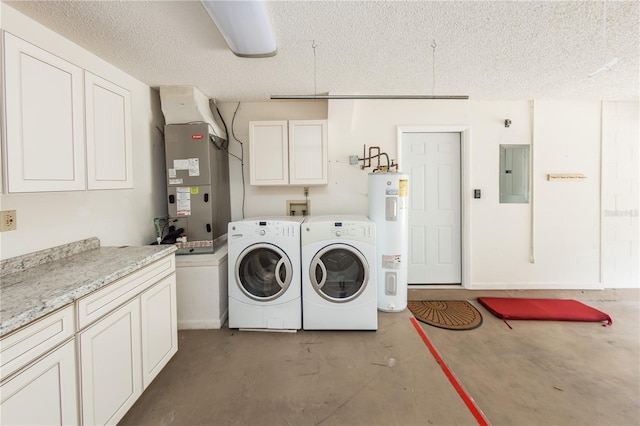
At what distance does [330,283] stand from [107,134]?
2.14 meters

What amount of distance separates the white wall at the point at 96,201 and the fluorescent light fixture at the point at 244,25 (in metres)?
1.27

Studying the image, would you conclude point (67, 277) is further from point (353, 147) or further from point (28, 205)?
point (353, 147)

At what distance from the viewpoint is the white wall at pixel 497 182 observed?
3469 mm

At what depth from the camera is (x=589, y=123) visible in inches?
138

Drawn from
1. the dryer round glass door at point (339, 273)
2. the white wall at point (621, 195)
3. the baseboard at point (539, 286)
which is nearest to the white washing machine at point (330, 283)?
the dryer round glass door at point (339, 273)

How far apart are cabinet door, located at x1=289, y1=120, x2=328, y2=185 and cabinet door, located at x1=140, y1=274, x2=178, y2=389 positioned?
5.62ft

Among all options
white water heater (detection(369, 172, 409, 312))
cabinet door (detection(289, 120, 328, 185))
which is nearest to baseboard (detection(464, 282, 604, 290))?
white water heater (detection(369, 172, 409, 312))

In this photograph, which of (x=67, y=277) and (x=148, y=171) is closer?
(x=67, y=277)

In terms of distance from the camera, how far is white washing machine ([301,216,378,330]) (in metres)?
2.54

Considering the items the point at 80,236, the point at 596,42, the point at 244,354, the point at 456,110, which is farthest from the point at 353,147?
the point at 80,236

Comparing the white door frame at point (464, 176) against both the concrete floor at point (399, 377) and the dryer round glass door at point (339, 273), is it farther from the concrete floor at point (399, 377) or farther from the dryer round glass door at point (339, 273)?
the dryer round glass door at point (339, 273)

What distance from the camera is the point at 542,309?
302cm

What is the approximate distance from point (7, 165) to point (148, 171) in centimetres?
162

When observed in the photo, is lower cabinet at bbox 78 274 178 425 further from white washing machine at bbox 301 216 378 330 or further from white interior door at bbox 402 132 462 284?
white interior door at bbox 402 132 462 284
